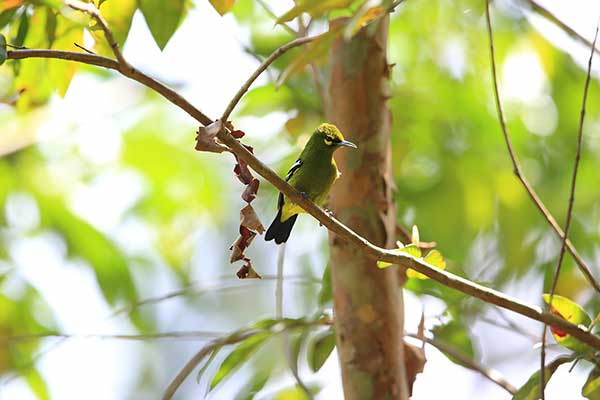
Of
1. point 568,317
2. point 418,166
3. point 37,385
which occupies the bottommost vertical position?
point 568,317

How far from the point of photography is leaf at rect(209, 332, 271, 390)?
7.93 feet

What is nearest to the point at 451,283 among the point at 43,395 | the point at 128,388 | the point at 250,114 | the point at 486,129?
the point at 250,114

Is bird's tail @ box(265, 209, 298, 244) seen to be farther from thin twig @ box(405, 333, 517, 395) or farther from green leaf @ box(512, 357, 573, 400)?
green leaf @ box(512, 357, 573, 400)

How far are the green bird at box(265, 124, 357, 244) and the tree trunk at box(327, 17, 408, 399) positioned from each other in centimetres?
4

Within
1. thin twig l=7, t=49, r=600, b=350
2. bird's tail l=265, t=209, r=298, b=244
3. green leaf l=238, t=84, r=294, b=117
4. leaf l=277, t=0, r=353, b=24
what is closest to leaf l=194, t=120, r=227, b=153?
thin twig l=7, t=49, r=600, b=350

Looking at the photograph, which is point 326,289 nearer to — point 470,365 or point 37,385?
point 470,365

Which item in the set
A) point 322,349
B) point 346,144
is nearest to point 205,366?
point 322,349

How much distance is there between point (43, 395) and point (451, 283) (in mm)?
3082

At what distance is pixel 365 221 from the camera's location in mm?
2373

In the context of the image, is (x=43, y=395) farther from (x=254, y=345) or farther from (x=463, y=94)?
(x=463, y=94)

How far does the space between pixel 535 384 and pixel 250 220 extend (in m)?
0.84

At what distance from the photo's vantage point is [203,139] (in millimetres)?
1530

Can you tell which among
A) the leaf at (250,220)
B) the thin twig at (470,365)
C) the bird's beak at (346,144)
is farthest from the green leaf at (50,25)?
the thin twig at (470,365)

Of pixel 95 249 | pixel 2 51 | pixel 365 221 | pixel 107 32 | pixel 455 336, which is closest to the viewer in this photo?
pixel 107 32
